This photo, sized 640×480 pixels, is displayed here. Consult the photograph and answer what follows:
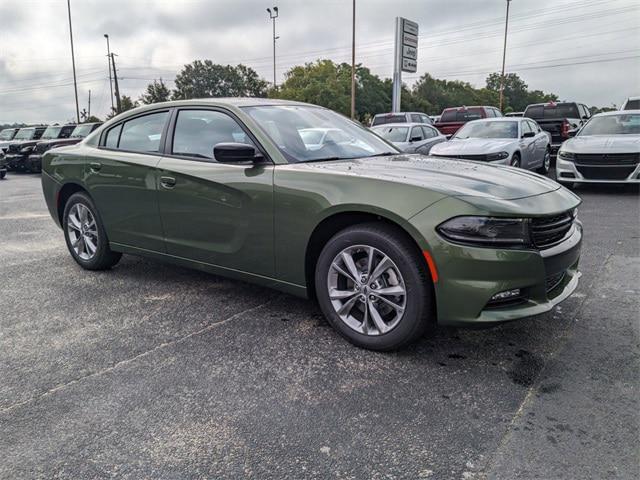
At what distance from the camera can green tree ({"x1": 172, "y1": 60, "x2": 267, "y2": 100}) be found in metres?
92.8

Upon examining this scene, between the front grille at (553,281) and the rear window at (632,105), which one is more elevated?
the rear window at (632,105)

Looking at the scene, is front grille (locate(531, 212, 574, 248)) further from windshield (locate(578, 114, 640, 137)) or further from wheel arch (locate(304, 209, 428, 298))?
windshield (locate(578, 114, 640, 137))

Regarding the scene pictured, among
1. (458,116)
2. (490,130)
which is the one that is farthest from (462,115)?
(490,130)

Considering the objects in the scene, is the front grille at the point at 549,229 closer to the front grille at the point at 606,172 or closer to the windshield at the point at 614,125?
the front grille at the point at 606,172

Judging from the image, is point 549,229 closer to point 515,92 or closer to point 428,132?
point 428,132

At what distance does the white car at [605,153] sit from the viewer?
916cm

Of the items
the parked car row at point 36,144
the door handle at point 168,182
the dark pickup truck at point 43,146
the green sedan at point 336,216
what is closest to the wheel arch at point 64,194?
the green sedan at point 336,216

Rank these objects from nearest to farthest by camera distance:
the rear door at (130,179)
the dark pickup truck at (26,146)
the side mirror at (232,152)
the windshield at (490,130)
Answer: the side mirror at (232,152) → the rear door at (130,179) → the windshield at (490,130) → the dark pickup truck at (26,146)

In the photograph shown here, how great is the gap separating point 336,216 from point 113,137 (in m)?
2.64

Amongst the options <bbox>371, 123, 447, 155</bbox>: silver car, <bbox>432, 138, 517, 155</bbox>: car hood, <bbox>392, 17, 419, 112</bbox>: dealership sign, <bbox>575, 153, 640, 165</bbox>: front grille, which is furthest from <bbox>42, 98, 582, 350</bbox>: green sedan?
<bbox>392, 17, 419, 112</bbox>: dealership sign

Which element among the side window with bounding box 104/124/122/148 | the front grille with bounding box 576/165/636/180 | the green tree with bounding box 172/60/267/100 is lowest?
the front grille with bounding box 576/165/636/180

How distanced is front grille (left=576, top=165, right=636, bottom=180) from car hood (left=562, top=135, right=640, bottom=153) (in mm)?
303

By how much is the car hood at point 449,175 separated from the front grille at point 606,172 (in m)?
6.89

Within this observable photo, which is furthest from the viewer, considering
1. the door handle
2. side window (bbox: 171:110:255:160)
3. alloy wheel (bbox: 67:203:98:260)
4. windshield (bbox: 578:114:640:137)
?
windshield (bbox: 578:114:640:137)
